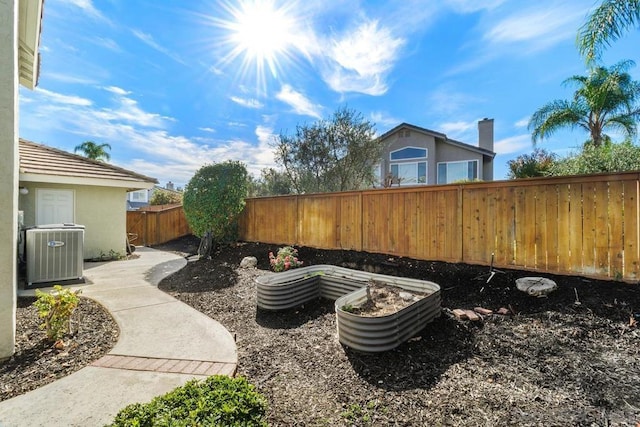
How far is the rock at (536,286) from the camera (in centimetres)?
413

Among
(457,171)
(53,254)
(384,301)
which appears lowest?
(384,301)

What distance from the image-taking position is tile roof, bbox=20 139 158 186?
8.10m

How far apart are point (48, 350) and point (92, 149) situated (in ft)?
95.8

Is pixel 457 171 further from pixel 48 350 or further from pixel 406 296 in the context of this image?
pixel 48 350

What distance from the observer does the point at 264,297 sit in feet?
14.8

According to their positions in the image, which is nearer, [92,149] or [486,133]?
[486,133]

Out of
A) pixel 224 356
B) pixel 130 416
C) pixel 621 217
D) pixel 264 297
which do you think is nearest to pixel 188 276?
pixel 264 297

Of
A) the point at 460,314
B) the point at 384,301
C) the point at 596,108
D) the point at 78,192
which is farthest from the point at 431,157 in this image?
the point at 78,192

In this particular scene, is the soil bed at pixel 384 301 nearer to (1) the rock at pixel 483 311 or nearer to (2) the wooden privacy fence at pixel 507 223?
→ (1) the rock at pixel 483 311

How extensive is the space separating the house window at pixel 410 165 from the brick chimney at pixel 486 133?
14.4 feet

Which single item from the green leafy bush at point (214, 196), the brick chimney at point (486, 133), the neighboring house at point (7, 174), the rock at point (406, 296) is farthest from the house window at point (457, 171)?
the neighboring house at point (7, 174)

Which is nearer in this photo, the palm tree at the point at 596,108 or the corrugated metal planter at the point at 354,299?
the corrugated metal planter at the point at 354,299

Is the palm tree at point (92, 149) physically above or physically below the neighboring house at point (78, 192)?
above

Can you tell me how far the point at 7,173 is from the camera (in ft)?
9.12
